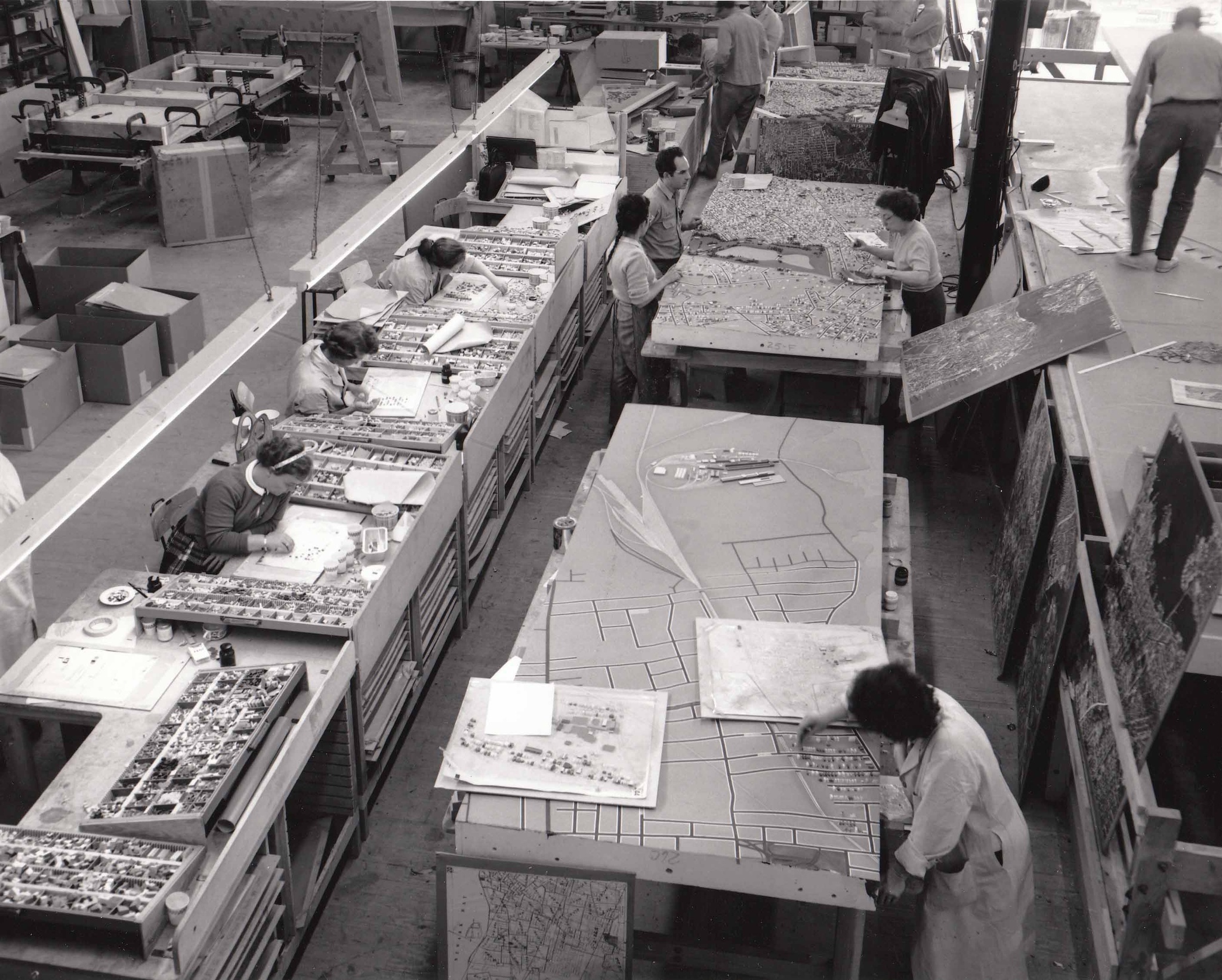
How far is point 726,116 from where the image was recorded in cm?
1172

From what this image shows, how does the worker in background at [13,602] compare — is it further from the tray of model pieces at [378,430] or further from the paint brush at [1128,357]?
the paint brush at [1128,357]

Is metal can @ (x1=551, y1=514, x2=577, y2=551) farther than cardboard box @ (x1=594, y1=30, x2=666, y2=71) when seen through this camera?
No

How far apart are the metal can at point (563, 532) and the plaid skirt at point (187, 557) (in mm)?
1362

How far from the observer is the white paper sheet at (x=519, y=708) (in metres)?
3.86

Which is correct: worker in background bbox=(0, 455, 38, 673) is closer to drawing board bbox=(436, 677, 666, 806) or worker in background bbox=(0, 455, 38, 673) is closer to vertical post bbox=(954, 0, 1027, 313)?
drawing board bbox=(436, 677, 666, 806)

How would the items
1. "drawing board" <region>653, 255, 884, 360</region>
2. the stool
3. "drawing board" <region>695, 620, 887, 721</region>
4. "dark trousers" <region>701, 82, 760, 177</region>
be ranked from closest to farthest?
1. "drawing board" <region>695, 620, 887, 721</region>
2. "drawing board" <region>653, 255, 884, 360</region>
3. the stool
4. "dark trousers" <region>701, 82, 760, 177</region>

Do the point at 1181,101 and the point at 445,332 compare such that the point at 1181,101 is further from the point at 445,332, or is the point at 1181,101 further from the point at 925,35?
the point at 925,35

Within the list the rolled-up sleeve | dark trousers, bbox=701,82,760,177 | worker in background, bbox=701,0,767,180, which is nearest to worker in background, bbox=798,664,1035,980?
the rolled-up sleeve

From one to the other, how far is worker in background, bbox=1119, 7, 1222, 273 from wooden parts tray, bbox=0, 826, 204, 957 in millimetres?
6191

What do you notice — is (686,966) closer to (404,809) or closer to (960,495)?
(404,809)

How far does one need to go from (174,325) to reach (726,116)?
20.8 ft

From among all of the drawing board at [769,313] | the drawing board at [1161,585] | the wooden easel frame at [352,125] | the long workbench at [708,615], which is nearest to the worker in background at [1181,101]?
the drawing board at [769,313]

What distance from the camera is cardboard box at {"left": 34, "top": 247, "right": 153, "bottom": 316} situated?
8.23m

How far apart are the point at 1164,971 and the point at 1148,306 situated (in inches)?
169
